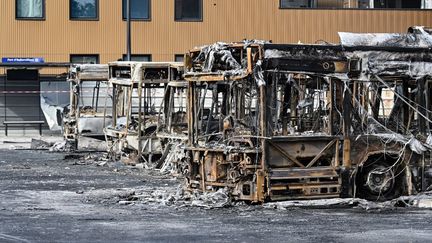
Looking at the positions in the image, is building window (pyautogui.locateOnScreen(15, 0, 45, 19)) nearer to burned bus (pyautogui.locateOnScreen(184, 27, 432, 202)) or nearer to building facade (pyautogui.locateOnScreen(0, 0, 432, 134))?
building facade (pyautogui.locateOnScreen(0, 0, 432, 134))

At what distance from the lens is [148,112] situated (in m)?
26.6

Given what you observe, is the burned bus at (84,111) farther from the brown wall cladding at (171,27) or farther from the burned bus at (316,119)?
the burned bus at (316,119)

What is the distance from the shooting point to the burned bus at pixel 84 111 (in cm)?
2977

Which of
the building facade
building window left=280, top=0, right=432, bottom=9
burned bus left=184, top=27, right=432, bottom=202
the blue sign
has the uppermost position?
building window left=280, top=0, right=432, bottom=9

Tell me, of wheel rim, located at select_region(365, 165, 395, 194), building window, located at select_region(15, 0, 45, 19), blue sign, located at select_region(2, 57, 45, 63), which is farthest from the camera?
building window, located at select_region(15, 0, 45, 19)

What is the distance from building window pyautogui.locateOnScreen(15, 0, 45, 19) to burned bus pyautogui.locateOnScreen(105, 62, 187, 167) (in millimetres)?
17534

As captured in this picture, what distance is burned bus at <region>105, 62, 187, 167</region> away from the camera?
24.6m

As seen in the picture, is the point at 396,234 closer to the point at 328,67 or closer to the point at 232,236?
the point at 232,236

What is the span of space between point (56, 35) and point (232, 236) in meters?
32.2

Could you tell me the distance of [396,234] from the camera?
12633 mm

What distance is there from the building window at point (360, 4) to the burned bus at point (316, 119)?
91.5 feet

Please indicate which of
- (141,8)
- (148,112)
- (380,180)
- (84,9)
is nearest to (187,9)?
(141,8)

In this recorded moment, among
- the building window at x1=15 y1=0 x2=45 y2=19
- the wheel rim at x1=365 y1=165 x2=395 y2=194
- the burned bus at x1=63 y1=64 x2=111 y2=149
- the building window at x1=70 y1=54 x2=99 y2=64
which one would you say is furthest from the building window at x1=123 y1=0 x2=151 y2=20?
the wheel rim at x1=365 y1=165 x2=395 y2=194

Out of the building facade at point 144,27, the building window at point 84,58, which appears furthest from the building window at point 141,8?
the building window at point 84,58
